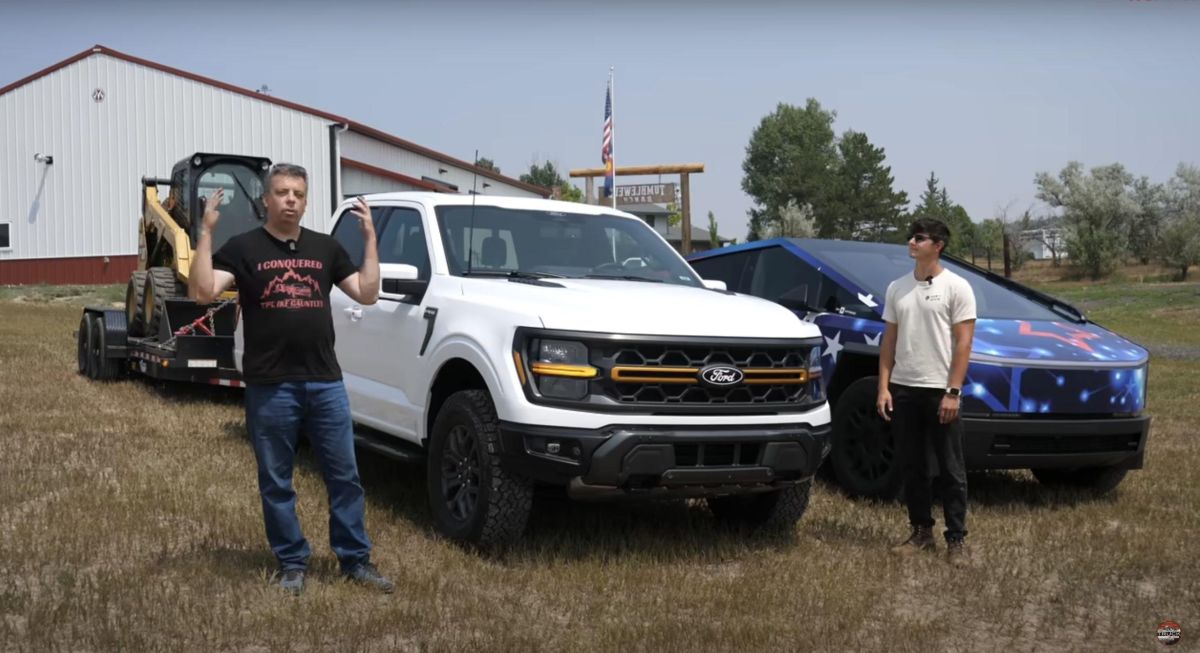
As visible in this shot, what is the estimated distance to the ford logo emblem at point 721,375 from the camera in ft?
18.5

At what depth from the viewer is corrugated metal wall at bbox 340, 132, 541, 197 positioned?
3888cm

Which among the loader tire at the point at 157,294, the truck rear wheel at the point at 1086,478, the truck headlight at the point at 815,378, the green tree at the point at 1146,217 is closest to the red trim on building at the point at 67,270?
the loader tire at the point at 157,294

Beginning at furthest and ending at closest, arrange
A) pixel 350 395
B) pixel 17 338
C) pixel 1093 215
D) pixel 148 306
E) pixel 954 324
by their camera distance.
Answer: pixel 1093 215, pixel 17 338, pixel 148 306, pixel 350 395, pixel 954 324

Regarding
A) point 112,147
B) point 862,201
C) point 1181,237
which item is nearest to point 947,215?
point 862,201

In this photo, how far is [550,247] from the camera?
701cm

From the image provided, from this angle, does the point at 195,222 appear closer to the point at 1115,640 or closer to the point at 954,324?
the point at 954,324

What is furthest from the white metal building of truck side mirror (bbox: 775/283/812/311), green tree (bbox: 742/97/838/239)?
green tree (bbox: 742/97/838/239)

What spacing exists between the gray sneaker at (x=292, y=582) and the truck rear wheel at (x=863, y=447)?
3.63 m

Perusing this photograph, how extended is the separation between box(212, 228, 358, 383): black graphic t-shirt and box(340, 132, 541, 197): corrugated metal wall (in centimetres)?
3101

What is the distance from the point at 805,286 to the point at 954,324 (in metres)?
2.25

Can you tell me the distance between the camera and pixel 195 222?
45.6 feet

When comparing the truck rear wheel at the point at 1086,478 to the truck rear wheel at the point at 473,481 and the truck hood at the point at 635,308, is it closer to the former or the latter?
the truck hood at the point at 635,308

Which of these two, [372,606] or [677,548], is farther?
[677,548]

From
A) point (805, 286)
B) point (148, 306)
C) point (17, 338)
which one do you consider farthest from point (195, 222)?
point (805, 286)
